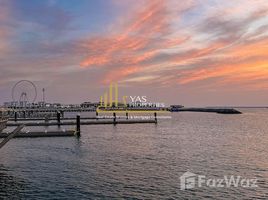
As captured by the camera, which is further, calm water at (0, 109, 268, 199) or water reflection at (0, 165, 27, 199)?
calm water at (0, 109, 268, 199)

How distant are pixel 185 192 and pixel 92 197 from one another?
294 inches

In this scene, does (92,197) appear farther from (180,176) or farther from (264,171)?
(264,171)

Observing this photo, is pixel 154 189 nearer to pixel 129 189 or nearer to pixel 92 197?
pixel 129 189

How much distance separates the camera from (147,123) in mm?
114938

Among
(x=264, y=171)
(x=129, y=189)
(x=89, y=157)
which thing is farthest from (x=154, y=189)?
(x=89, y=157)

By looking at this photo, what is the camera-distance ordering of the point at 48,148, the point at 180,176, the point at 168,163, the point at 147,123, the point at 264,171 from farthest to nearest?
1. the point at 147,123
2. the point at 48,148
3. the point at 168,163
4. the point at 264,171
5. the point at 180,176

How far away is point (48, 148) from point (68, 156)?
28.4 ft

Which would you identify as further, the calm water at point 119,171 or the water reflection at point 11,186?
the calm water at point 119,171

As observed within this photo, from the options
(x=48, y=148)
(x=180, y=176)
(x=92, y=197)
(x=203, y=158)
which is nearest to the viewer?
(x=92, y=197)

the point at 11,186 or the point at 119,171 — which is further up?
the point at 119,171

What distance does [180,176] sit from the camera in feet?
101

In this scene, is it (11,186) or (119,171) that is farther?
(119,171)

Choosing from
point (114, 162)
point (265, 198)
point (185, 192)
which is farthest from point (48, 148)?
point (265, 198)

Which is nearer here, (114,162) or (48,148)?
(114,162)
